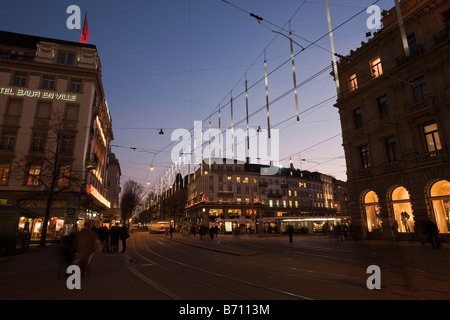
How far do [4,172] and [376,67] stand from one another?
40287 millimetres

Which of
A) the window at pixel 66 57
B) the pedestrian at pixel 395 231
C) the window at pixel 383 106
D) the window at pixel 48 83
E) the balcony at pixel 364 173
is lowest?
the pedestrian at pixel 395 231

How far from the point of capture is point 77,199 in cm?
2939

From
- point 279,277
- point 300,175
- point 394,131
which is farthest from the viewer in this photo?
point 300,175

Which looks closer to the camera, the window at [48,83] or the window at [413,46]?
the window at [413,46]

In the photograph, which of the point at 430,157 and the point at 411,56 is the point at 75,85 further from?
the point at 430,157

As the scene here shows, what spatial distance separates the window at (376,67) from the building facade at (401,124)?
0.32ft

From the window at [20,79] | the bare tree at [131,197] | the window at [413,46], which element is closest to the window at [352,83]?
the window at [413,46]

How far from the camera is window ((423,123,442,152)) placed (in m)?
20.4

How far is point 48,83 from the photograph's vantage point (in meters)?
31.4

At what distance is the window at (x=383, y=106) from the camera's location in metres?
24.5

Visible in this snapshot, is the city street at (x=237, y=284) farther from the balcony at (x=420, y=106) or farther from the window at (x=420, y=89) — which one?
the window at (x=420, y=89)
